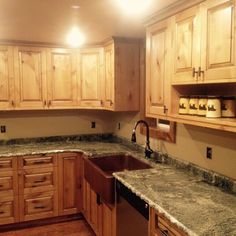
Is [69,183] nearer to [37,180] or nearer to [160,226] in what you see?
[37,180]

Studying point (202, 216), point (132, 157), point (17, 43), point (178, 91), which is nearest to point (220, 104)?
point (178, 91)

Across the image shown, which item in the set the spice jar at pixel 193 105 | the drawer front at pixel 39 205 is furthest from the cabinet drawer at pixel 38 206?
the spice jar at pixel 193 105

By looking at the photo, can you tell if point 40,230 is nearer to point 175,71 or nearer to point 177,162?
point 177,162

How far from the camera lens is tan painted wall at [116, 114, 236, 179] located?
203cm

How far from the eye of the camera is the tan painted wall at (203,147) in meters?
2.03

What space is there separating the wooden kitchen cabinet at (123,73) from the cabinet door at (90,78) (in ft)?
0.98

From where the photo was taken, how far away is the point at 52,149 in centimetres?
348

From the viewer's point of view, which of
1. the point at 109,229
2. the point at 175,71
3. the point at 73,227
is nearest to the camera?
the point at 175,71

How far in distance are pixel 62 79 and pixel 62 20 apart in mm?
1325

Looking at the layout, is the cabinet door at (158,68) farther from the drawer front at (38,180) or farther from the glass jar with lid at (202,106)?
the drawer front at (38,180)

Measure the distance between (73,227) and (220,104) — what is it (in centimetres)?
247

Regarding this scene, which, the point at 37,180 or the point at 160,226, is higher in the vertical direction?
the point at 160,226

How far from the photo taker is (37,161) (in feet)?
11.0

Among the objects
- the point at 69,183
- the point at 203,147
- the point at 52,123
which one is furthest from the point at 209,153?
the point at 52,123
